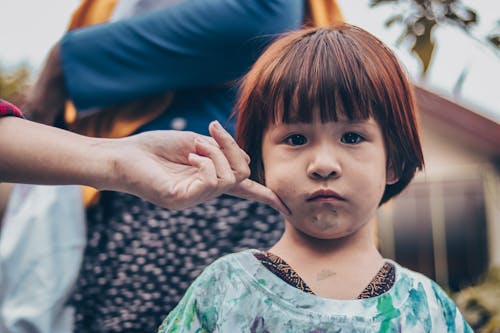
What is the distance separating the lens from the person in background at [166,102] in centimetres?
206

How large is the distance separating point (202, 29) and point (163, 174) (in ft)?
2.65

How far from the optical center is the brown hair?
1504 mm

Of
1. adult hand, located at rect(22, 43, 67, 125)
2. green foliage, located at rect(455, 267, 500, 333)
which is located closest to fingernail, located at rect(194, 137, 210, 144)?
adult hand, located at rect(22, 43, 67, 125)

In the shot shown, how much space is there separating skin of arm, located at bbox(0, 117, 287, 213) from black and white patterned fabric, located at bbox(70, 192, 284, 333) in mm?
598

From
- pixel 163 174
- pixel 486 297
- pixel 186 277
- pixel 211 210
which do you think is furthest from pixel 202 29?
pixel 486 297

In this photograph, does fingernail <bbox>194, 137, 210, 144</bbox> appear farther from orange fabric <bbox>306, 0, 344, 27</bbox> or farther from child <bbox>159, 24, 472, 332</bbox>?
orange fabric <bbox>306, 0, 344, 27</bbox>

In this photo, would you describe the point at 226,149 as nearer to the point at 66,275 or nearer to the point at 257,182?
the point at 257,182

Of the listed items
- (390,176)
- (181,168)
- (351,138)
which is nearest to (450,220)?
(390,176)

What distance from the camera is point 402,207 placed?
941cm

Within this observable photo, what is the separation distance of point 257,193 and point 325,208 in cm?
14

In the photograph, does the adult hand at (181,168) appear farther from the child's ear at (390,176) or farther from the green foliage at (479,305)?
the green foliage at (479,305)

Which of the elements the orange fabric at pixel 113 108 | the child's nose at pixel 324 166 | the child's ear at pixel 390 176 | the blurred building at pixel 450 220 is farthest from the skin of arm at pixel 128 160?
the blurred building at pixel 450 220

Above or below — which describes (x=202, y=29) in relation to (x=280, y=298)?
above

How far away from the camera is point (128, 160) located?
1382mm
